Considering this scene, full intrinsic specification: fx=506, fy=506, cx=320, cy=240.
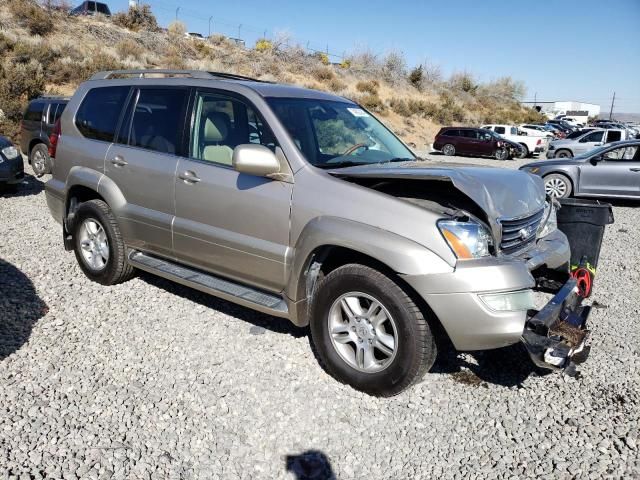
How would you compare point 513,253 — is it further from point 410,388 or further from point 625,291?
point 625,291

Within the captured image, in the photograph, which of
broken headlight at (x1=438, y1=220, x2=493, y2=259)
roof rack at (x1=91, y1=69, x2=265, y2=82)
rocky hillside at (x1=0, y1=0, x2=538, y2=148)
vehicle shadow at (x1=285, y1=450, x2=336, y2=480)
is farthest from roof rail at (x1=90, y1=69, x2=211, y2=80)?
rocky hillside at (x1=0, y1=0, x2=538, y2=148)

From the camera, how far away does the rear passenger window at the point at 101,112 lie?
188 inches

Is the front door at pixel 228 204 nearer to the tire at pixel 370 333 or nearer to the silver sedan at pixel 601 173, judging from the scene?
the tire at pixel 370 333

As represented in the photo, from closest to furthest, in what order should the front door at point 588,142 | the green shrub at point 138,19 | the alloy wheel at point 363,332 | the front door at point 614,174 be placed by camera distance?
the alloy wheel at point 363,332
the front door at point 614,174
the front door at point 588,142
the green shrub at point 138,19

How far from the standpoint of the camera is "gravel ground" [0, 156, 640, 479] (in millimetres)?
2684

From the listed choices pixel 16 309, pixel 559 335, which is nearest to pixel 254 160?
pixel 559 335

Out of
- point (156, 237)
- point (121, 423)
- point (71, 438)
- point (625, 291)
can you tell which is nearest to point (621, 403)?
point (625, 291)

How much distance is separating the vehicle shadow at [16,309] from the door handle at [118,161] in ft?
4.65

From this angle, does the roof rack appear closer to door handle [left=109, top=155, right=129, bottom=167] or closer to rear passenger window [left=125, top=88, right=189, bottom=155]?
rear passenger window [left=125, top=88, right=189, bottom=155]

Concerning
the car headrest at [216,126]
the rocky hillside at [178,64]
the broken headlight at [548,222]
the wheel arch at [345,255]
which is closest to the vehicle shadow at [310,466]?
the wheel arch at [345,255]

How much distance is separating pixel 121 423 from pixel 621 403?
314cm

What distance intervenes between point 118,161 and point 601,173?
36.0ft

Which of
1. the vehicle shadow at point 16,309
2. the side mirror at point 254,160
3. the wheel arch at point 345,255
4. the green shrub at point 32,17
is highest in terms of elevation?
the green shrub at point 32,17

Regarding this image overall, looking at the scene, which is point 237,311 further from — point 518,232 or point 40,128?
point 40,128
